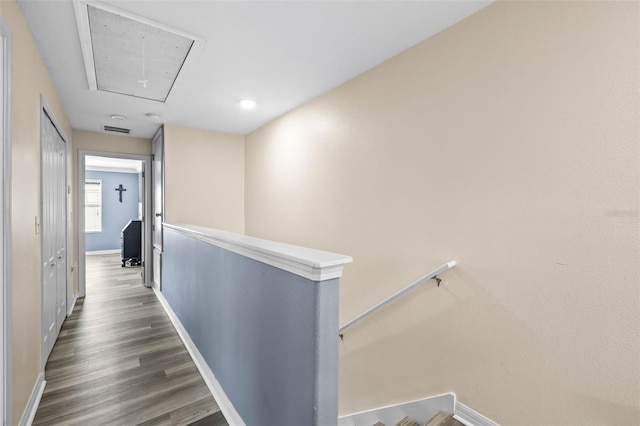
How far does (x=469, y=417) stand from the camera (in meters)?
1.63

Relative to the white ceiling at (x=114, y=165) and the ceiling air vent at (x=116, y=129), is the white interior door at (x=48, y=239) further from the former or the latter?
the white ceiling at (x=114, y=165)

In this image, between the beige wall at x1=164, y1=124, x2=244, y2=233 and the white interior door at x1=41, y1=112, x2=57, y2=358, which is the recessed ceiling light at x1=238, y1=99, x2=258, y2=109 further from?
the white interior door at x1=41, y1=112, x2=57, y2=358

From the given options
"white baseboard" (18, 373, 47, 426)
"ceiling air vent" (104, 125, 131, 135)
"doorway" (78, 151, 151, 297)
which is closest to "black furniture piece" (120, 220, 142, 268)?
"doorway" (78, 151, 151, 297)

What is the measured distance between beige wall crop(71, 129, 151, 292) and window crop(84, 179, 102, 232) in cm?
425

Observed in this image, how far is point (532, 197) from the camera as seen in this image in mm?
1410

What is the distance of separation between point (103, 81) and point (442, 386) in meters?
3.51

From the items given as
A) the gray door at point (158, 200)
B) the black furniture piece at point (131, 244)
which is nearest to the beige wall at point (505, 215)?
the gray door at point (158, 200)

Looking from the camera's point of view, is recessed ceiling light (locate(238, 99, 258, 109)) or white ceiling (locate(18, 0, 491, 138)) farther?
recessed ceiling light (locate(238, 99, 258, 109))

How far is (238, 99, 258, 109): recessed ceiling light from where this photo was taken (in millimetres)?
2945

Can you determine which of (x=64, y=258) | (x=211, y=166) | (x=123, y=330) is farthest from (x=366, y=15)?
(x=64, y=258)

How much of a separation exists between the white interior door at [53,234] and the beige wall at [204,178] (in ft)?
3.41

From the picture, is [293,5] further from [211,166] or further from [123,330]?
[123,330]

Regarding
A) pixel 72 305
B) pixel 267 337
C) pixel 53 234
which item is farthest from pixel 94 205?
pixel 267 337

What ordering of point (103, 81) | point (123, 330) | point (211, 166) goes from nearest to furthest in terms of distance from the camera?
1. point (103, 81)
2. point (123, 330)
3. point (211, 166)
